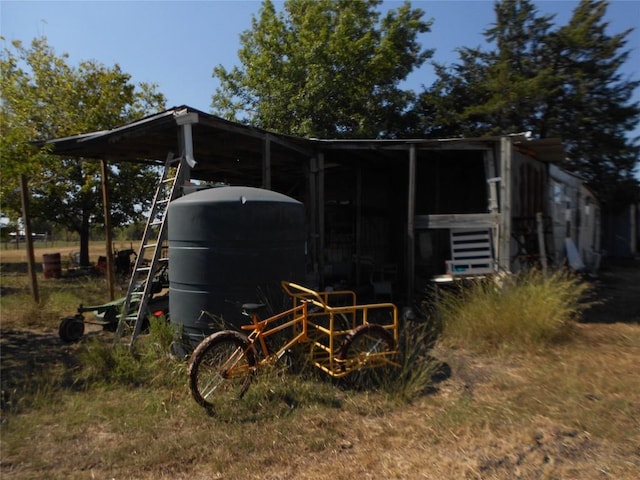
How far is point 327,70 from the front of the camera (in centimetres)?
1770

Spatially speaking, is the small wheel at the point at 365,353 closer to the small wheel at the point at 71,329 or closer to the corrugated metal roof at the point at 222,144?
the corrugated metal roof at the point at 222,144

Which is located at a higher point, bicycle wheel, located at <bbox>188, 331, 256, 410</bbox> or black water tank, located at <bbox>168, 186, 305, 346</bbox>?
black water tank, located at <bbox>168, 186, 305, 346</bbox>

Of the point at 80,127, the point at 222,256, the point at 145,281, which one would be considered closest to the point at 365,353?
the point at 222,256

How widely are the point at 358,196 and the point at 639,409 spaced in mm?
7715

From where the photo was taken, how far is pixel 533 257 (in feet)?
30.0

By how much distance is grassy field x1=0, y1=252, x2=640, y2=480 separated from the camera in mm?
3408

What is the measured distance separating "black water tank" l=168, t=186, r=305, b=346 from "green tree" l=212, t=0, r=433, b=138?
38.1ft

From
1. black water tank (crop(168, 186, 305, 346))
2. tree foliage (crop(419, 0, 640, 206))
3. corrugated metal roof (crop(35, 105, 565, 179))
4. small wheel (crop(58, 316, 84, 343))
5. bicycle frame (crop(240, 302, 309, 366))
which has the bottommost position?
small wheel (crop(58, 316, 84, 343))

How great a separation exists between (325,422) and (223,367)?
40.7 inches

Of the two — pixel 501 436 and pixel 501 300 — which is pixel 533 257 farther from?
pixel 501 436

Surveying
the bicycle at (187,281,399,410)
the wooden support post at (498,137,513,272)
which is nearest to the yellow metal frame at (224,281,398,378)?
the bicycle at (187,281,399,410)

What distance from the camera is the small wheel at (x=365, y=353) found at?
4854 mm

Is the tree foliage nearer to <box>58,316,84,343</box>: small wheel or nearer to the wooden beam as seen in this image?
the wooden beam

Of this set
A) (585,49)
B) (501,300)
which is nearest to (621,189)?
(585,49)
